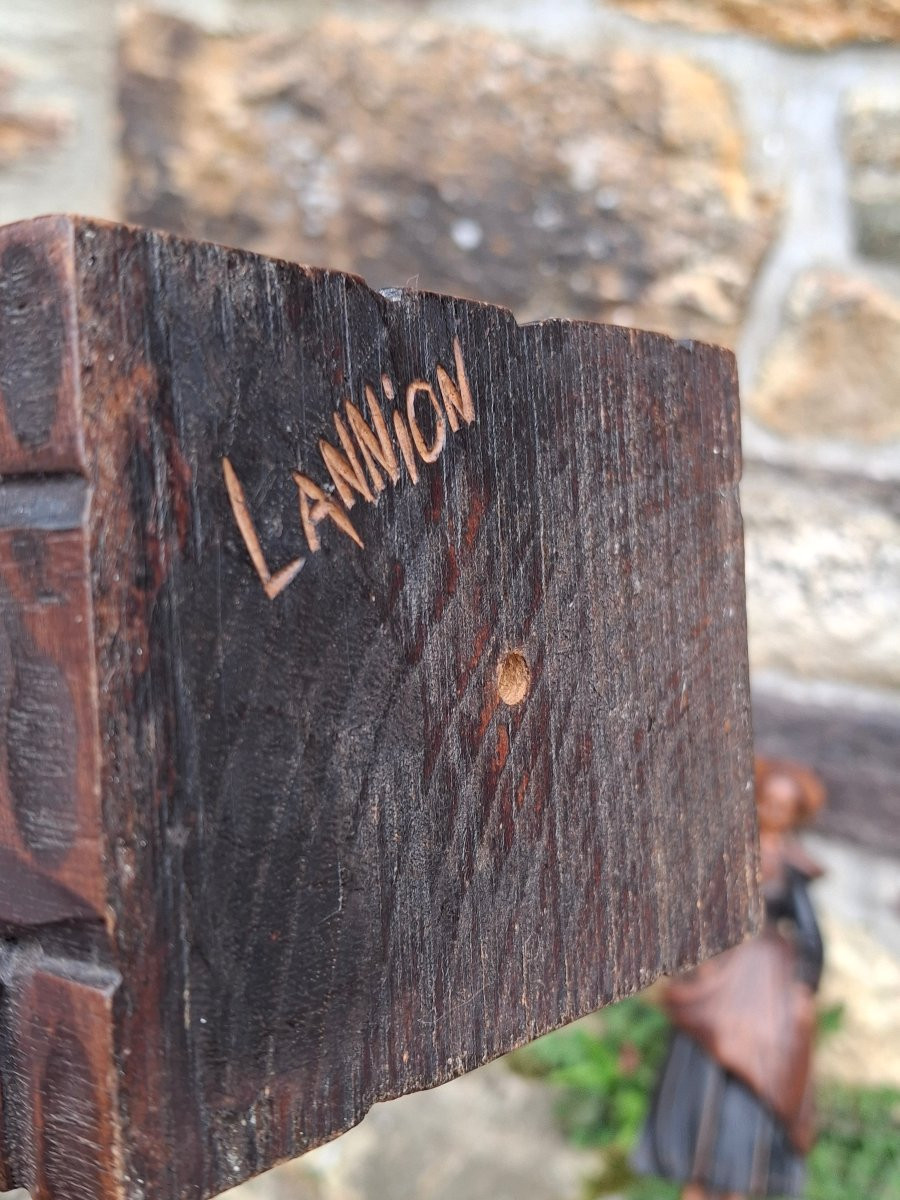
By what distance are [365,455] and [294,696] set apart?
89 mm

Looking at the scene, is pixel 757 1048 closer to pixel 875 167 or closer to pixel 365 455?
pixel 875 167

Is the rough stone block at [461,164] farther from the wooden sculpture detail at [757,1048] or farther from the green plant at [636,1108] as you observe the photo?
the green plant at [636,1108]

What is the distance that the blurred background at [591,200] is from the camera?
112 centimetres

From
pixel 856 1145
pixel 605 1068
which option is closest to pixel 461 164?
pixel 605 1068

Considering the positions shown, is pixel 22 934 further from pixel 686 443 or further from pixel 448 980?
pixel 686 443

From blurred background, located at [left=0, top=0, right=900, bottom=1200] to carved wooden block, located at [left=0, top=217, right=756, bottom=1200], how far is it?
0.70 m

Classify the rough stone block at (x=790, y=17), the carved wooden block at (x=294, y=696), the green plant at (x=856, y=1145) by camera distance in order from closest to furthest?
the carved wooden block at (x=294, y=696) < the rough stone block at (x=790, y=17) < the green plant at (x=856, y=1145)

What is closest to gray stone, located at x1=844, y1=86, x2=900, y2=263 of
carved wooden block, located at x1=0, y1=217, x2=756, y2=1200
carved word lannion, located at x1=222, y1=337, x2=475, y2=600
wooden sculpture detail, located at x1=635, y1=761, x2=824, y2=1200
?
wooden sculpture detail, located at x1=635, y1=761, x2=824, y2=1200

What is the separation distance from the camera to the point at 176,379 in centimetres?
33

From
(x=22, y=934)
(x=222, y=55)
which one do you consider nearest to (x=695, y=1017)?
(x=22, y=934)

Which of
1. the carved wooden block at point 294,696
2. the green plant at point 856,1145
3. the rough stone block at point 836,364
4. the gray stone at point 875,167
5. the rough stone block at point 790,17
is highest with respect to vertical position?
the rough stone block at point 790,17

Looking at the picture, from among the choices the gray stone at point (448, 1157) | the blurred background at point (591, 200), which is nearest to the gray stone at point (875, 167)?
the blurred background at point (591, 200)

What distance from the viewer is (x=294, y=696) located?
369mm

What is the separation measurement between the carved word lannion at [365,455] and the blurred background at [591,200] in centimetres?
79
